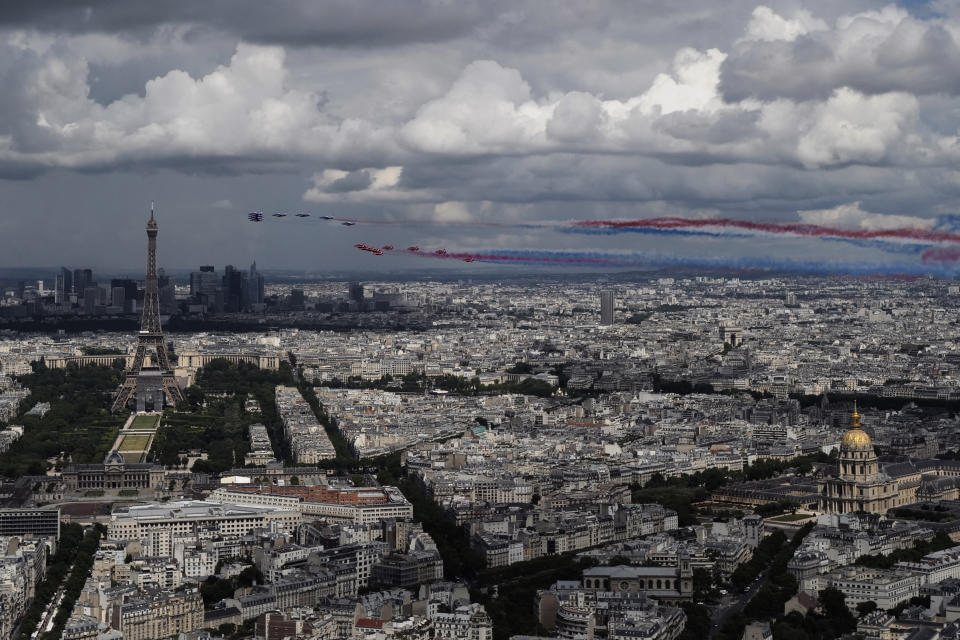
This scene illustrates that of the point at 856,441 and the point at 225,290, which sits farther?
the point at 225,290

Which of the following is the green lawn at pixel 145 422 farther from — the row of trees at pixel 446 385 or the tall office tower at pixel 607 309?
the tall office tower at pixel 607 309

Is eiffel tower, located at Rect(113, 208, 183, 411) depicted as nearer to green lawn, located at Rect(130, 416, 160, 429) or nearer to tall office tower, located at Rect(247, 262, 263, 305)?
green lawn, located at Rect(130, 416, 160, 429)

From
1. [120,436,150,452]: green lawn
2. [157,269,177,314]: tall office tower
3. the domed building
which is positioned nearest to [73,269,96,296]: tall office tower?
[157,269,177,314]: tall office tower

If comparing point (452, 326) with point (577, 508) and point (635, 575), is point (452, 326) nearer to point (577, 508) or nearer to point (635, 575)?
point (577, 508)

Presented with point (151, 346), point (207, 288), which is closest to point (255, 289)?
point (207, 288)

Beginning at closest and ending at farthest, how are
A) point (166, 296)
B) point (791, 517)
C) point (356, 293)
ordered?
point (791, 517) → point (166, 296) → point (356, 293)

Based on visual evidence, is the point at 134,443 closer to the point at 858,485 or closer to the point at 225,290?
the point at 858,485
